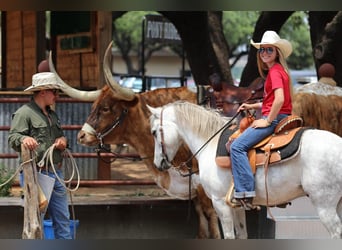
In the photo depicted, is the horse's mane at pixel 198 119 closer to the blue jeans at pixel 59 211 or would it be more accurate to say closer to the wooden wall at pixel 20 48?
the blue jeans at pixel 59 211

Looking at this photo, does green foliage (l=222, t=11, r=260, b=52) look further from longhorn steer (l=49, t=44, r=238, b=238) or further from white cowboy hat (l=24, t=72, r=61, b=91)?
white cowboy hat (l=24, t=72, r=61, b=91)

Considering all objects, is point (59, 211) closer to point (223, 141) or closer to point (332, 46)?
point (223, 141)

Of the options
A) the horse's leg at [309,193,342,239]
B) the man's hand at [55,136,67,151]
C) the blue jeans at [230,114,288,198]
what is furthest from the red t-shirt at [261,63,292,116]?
the man's hand at [55,136,67,151]

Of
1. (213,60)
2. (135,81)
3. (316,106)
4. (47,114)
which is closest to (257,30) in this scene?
(213,60)

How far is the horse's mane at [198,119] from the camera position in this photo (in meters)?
7.46

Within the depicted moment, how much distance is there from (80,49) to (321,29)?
4.09 metres

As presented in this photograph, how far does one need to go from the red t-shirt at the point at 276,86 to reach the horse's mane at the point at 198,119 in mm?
681

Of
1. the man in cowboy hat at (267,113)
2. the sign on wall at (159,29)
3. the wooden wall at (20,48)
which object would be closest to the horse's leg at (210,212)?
the man in cowboy hat at (267,113)

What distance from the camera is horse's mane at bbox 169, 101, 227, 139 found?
7465 mm

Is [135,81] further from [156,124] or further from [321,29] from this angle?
[156,124]

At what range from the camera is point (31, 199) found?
267 inches

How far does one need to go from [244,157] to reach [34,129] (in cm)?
194

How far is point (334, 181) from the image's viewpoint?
659cm

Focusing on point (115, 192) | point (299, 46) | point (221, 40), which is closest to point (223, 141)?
point (115, 192)
